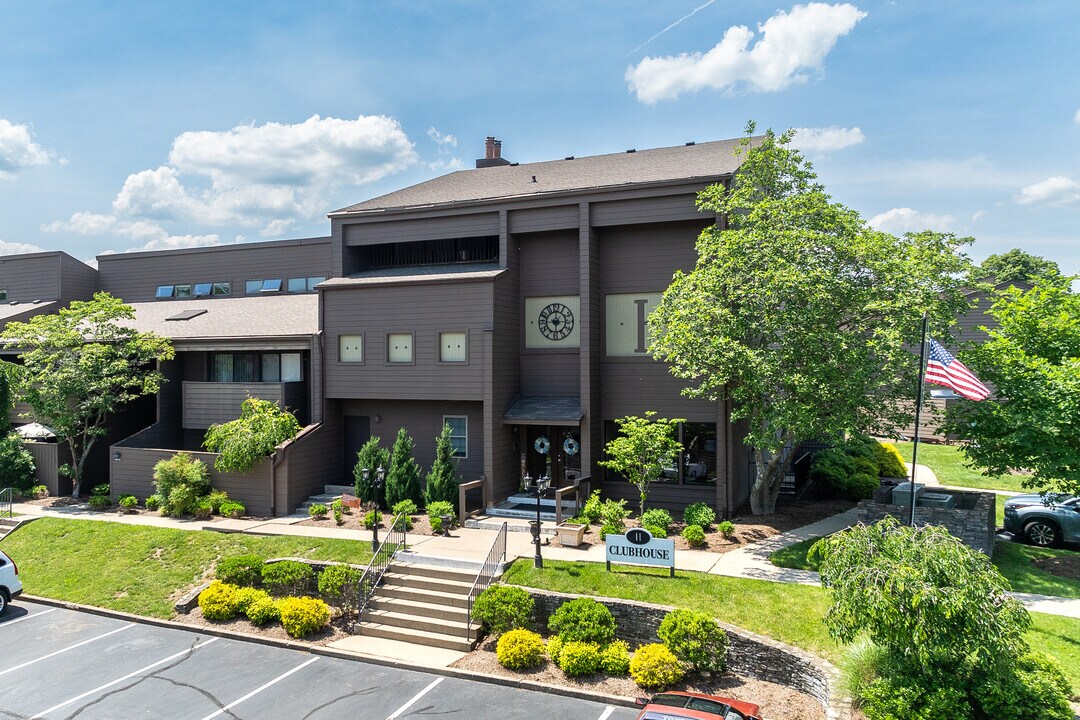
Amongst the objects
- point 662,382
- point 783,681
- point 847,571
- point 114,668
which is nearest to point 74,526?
point 114,668

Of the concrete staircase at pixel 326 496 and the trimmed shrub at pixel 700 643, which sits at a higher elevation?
the concrete staircase at pixel 326 496

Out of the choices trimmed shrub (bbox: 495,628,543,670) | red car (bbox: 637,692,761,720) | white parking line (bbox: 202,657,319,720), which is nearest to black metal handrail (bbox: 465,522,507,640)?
trimmed shrub (bbox: 495,628,543,670)

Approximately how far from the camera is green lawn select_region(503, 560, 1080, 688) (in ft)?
38.7

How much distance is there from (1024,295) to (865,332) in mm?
3754

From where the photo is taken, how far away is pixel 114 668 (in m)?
13.6

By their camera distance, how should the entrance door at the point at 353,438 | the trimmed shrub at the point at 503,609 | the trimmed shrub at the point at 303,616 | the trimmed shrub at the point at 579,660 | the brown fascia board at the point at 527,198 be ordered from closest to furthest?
the trimmed shrub at the point at 579,660, the trimmed shrub at the point at 503,609, the trimmed shrub at the point at 303,616, the brown fascia board at the point at 527,198, the entrance door at the point at 353,438

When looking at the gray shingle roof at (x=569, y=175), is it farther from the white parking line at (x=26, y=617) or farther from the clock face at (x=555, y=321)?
the white parking line at (x=26, y=617)

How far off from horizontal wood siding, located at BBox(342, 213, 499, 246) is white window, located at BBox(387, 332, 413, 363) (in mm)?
3663

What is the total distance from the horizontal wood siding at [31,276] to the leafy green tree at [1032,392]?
38.7 metres

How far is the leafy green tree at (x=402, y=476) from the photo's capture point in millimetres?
20859

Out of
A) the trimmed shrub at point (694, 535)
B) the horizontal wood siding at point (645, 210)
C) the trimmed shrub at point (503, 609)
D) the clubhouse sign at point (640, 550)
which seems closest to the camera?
the trimmed shrub at point (503, 609)

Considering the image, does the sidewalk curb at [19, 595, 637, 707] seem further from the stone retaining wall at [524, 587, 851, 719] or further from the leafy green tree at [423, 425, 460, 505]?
the leafy green tree at [423, 425, 460, 505]

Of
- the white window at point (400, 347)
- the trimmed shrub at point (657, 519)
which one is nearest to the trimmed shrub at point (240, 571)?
the white window at point (400, 347)

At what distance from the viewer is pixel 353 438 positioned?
2481 centimetres
